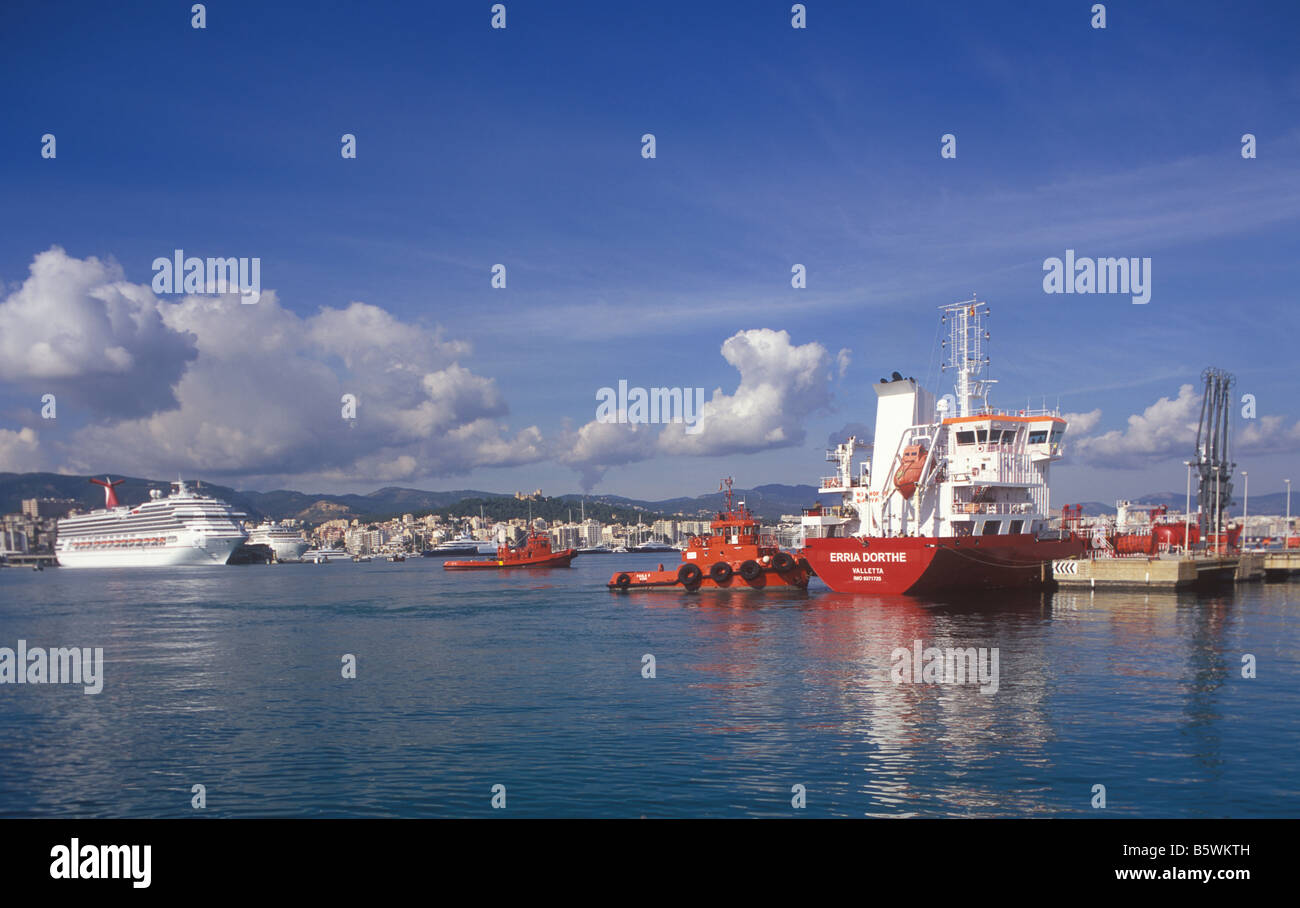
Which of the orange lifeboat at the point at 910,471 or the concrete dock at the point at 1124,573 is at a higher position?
the orange lifeboat at the point at 910,471

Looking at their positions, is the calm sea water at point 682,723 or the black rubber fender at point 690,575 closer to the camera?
the calm sea water at point 682,723

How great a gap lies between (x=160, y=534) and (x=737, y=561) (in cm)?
12343

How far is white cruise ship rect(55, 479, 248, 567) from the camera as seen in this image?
14612 centimetres

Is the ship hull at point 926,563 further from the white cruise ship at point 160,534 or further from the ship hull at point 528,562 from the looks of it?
the white cruise ship at point 160,534

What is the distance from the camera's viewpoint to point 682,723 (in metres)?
20.9

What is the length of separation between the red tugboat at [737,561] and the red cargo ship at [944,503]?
546cm

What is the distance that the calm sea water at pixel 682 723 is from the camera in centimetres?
1548

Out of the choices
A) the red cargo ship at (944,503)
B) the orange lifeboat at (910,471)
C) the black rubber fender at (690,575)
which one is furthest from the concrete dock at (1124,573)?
the black rubber fender at (690,575)

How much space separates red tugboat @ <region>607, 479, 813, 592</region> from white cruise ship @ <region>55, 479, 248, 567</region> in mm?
110417

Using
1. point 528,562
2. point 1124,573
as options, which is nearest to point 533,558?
point 528,562

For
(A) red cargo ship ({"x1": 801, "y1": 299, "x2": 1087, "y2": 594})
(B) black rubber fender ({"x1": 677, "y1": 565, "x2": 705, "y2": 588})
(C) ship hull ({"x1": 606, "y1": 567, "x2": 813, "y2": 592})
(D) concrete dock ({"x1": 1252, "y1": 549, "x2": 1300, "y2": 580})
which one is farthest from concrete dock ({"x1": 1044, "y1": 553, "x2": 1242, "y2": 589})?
(B) black rubber fender ({"x1": 677, "y1": 565, "x2": 705, "y2": 588})

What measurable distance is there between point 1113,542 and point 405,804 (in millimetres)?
63972
